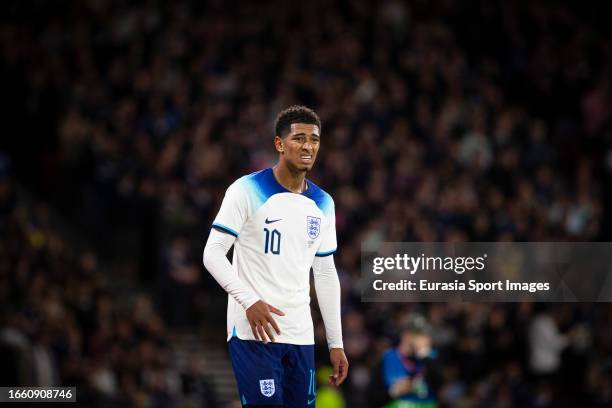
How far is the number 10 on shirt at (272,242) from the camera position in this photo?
7.03 meters

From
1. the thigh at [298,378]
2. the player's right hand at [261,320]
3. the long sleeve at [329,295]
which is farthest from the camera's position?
the long sleeve at [329,295]

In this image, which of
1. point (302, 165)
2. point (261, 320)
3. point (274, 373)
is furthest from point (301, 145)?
point (274, 373)

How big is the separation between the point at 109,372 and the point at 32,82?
528 centimetres

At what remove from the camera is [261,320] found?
6.63 m

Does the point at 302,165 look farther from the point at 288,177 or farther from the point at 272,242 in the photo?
the point at 272,242

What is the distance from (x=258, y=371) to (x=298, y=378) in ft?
1.18

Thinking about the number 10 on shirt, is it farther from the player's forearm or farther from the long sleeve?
the long sleeve

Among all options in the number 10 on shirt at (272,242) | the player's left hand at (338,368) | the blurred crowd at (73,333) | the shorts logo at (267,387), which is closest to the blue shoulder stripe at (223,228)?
the number 10 on shirt at (272,242)

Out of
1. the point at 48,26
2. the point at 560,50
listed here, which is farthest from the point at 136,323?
the point at 560,50

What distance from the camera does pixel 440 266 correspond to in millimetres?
9742

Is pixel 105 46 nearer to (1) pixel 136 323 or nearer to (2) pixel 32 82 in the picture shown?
(2) pixel 32 82

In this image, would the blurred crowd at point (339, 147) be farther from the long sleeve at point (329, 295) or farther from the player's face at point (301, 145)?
the player's face at point (301, 145)

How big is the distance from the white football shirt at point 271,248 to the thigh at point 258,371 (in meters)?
0.07

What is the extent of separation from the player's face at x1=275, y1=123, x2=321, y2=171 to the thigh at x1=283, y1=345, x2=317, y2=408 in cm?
113
